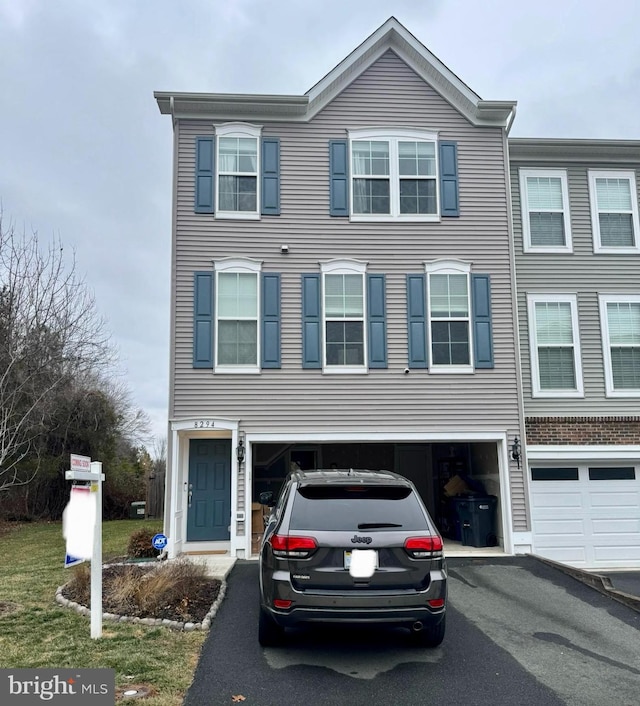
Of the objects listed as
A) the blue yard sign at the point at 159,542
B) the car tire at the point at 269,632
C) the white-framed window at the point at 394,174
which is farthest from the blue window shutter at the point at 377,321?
the car tire at the point at 269,632

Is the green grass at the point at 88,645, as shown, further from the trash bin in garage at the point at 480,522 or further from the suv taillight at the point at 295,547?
the trash bin in garage at the point at 480,522

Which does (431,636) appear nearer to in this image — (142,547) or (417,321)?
(142,547)

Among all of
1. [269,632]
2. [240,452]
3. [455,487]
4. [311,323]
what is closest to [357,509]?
[269,632]

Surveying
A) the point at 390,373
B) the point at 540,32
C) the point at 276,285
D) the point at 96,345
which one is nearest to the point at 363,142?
the point at 276,285

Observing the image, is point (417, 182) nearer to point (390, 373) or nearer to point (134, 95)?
point (390, 373)

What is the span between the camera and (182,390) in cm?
1130

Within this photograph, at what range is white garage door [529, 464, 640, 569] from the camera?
1211 centimetres

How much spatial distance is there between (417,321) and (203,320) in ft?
13.4

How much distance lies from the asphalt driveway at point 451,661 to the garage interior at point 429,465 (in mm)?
4219

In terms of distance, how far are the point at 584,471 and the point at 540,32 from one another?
32.8ft

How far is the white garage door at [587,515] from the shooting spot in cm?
1211

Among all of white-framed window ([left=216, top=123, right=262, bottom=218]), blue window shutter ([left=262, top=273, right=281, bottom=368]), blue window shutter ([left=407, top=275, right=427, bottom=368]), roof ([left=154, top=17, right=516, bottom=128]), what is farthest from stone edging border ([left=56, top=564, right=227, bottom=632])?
roof ([left=154, top=17, right=516, bottom=128])

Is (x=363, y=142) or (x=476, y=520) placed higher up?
(x=363, y=142)

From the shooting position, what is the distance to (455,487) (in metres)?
12.9
